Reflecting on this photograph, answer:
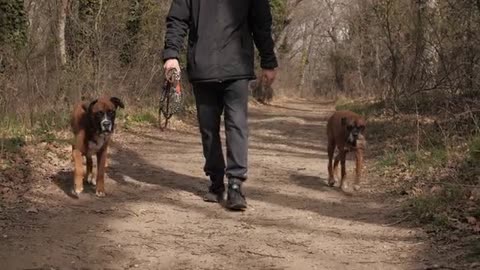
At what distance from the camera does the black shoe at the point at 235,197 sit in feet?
18.6

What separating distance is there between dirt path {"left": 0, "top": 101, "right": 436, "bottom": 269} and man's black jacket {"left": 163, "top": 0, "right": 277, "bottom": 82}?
54.8 inches

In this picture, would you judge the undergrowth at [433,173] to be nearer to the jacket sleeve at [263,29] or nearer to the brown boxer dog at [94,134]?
the jacket sleeve at [263,29]

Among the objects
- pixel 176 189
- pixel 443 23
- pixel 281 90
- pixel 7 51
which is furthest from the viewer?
pixel 281 90

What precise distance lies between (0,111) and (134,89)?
592cm

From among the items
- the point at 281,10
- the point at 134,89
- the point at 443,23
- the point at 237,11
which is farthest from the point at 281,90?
the point at 237,11

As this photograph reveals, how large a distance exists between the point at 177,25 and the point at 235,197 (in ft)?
5.86

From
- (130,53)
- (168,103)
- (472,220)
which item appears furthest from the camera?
(130,53)

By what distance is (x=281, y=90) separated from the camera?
4419 centimetres

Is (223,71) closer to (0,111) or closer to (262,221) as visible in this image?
(262,221)

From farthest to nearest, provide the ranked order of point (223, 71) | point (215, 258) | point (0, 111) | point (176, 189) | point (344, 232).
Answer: point (0, 111) → point (176, 189) → point (223, 71) → point (344, 232) → point (215, 258)

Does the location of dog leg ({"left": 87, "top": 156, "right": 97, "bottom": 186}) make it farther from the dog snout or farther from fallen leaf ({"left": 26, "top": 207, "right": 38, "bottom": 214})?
fallen leaf ({"left": 26, "top": 207, "right": 38, "bottom": 214})

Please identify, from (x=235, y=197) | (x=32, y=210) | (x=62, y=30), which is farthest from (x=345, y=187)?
(x=62, y=30)

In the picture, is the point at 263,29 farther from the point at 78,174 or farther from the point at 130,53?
the point at 130,53

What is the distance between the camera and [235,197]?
5680 millimetres
